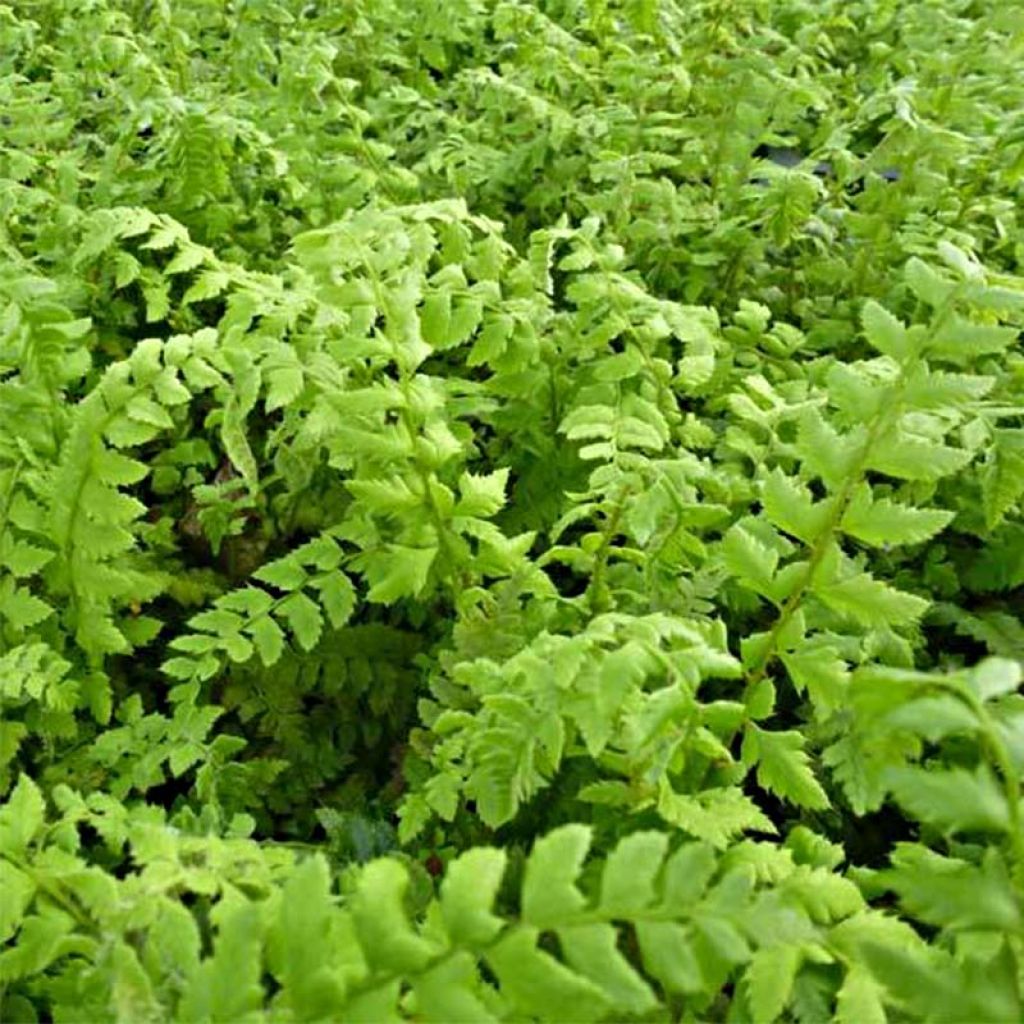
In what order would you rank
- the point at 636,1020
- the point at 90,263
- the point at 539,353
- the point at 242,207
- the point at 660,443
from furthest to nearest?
the point at 242,207 < the point at 90,263 < the point at 539,353 < the point at 660,443 < the point at 636,1020

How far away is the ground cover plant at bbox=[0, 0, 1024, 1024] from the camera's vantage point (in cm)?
117

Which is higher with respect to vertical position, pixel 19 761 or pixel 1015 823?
pixel 1015 823

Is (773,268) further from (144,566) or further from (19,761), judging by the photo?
(19,761)

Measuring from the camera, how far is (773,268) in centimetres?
289

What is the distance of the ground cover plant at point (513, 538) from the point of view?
3.83 feet

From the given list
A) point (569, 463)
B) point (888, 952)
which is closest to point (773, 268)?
point (569, 463)

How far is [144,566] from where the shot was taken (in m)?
2.22

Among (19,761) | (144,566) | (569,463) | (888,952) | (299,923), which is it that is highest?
(888,952)

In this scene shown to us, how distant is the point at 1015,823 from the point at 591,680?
20.7 inches

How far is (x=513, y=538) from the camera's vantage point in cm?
211

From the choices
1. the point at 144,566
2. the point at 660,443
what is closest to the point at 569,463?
the point at 660,443

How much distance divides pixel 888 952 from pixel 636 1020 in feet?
1.68

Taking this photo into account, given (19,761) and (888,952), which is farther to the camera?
(19,761)

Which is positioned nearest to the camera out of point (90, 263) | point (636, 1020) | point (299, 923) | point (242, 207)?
point (299, 923)
